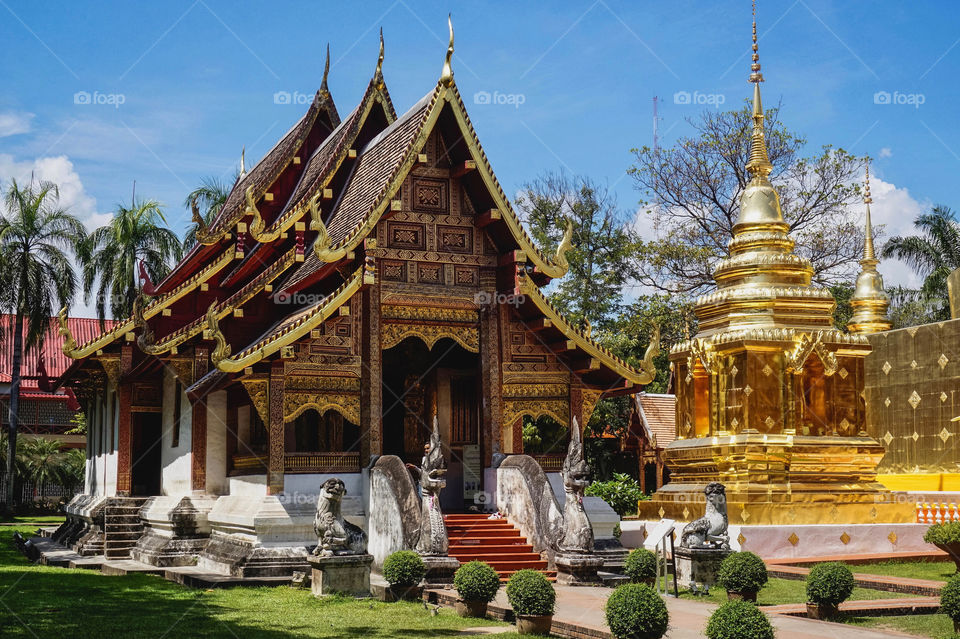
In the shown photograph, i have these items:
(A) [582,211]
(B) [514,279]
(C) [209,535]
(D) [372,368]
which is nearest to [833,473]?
(B) [514,279]

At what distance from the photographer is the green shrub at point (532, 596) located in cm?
952

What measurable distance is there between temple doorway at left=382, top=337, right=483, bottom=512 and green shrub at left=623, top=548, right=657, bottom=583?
4.08 meters

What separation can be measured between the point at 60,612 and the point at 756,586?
7.14 metres

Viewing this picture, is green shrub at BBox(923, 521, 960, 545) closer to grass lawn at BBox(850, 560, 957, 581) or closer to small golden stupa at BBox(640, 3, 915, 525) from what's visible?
grass lawn at BBox(850, 560, 957, 581)

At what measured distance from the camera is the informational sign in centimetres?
1644

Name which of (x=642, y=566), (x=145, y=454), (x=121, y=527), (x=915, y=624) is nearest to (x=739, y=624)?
(x=915, y=624)

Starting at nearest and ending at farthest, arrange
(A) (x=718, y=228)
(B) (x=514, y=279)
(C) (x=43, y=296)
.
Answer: (B) (x=514, y=279)
(A) (x=718, y=228)
(C) (x=43, y=296)

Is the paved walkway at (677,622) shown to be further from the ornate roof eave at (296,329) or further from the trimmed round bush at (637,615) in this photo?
the ornate roof eave at (296,329)

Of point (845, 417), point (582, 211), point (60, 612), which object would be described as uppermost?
point (582, 211)

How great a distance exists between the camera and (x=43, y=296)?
114 ft

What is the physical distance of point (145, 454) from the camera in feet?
67.3

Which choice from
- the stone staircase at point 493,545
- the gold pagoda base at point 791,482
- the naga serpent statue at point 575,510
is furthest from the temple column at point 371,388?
the gold pagoda base at point 791,482

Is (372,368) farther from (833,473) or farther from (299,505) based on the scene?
(833,473)

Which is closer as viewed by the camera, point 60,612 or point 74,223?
point 60,612
